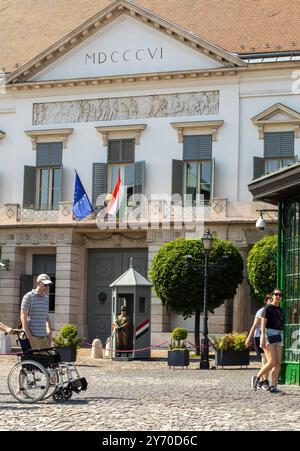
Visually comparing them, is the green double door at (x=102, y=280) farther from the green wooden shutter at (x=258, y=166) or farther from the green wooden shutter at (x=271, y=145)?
the green wooden shutter at (x=271, y=145)

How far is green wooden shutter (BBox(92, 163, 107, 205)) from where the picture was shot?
37375 millimetres

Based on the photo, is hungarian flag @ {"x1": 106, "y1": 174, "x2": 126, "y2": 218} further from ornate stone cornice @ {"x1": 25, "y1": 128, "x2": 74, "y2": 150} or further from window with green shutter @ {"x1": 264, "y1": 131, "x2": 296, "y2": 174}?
window with green shutter @ {"x1": 264, "y1": 131, "x2": 296, "y2": 174}

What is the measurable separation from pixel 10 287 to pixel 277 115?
40.9 ft

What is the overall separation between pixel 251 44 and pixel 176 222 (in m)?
7.88

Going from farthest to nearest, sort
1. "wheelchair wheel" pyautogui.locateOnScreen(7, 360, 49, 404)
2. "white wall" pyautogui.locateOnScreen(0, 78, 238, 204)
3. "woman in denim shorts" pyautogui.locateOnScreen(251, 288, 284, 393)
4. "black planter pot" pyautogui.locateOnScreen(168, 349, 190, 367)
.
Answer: "white wall" pyautogui.locateOnScreen(0, 78, 238, 204)
"black planter pot" pyautogui.locateOnScreen(168, 349, 190, 367)
"woman in denim shorts" pyautogui.locateOnScreen(251, 288, 284, 393)
"wheelchair wheel" pyautogui.locateOnScreen(7, 360, 49, 404)

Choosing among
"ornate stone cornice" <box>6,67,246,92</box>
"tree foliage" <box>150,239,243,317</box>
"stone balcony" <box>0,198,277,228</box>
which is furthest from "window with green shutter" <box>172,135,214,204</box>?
"tree foliage" <box>150,239,243,317</box>

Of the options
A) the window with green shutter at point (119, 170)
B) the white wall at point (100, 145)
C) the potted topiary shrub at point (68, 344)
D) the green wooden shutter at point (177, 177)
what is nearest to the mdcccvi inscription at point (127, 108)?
the white wall at point (100, 145)

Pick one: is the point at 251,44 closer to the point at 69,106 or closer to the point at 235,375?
the point at 69,106

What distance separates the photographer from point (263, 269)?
3039cm

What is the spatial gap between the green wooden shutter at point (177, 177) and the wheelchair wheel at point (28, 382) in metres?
21.8

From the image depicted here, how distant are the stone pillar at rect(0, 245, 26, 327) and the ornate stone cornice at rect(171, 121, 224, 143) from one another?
26.1ft

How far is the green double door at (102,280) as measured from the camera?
3772cm

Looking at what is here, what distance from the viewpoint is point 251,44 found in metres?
37.6
